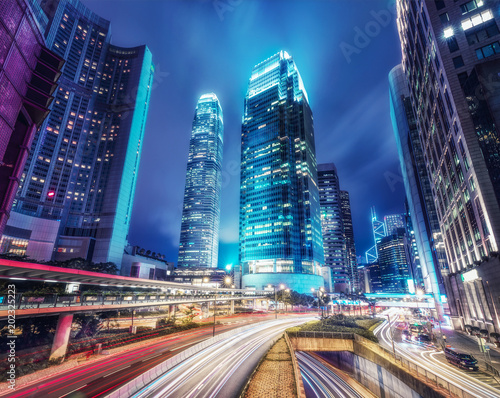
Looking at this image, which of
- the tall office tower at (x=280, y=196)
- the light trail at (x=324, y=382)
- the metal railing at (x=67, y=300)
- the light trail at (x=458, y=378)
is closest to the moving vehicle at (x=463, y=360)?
the light trail at (x=458, y=378)

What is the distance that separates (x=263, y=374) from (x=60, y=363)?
2242 centimetres

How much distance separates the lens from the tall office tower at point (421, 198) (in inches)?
3792

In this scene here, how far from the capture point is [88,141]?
150 m

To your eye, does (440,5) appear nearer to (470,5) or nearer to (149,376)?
(470,5)

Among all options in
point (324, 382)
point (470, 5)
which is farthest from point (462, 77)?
point (324, 382)

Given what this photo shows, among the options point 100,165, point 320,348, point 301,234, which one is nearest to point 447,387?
point 320,348

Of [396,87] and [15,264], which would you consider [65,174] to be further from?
[396,87]

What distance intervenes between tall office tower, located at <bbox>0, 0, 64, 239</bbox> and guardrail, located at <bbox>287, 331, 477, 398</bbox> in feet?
185

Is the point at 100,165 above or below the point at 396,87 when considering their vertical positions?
below

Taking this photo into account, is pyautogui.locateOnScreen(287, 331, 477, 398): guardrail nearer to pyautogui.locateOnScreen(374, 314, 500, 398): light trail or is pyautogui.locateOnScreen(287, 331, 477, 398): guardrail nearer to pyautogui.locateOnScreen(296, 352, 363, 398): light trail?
pyautogui.locateOnScreen(374, 314, 500, 398): light trail

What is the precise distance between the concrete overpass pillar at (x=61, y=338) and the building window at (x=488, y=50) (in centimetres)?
7902

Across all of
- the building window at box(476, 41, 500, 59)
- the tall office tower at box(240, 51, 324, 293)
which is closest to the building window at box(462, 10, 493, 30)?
the building window at box(476, 41, 500, 59)

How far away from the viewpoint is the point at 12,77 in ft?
129

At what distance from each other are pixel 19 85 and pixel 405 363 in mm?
70045
